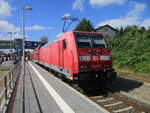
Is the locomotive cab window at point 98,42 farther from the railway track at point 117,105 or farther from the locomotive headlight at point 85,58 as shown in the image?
the railway track at point 117,105

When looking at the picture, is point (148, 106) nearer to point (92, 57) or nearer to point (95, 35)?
point (92, 57)

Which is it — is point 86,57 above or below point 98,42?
below

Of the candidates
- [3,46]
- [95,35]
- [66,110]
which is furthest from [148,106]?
[3,46]

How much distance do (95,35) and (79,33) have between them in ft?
3.20

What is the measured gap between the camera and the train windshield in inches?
423

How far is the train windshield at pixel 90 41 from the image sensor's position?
1076 cm

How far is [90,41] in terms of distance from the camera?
1105 cm

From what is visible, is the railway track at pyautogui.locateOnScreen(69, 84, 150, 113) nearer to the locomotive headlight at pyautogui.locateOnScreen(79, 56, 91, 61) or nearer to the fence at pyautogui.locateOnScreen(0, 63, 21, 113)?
the locomotive headlight at pyautogui.locateOnScreen(79, 56, 91, 61)

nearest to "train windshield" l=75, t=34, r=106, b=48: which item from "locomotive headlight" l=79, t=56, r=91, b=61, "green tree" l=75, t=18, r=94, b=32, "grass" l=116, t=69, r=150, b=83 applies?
"locomotive headlight" l=79, t=56, r=91, b=61

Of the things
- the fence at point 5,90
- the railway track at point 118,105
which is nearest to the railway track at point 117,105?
the railway track at point 118,105

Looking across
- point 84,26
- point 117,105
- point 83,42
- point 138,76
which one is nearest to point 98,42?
point 83,42

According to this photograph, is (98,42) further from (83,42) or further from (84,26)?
(84,26)

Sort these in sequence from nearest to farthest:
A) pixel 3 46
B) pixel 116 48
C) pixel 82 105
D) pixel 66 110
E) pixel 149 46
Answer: pixel 66 110 < pixel 82 105 < pixel 149 46 < pixel 116 48 < pixel 3 46

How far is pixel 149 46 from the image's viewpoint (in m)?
20.5
